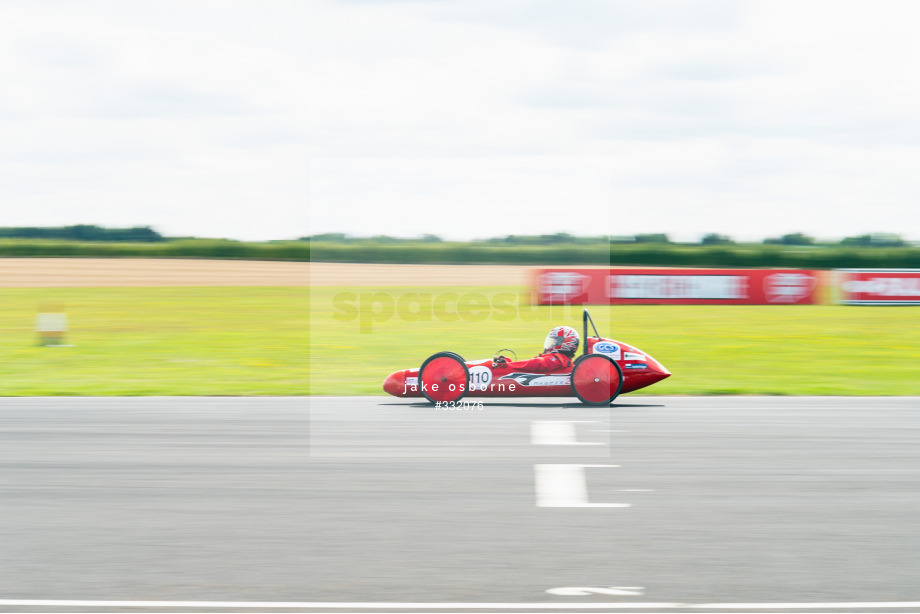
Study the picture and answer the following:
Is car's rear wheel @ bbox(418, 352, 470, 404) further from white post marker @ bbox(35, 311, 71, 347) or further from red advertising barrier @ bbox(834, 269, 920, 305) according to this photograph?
red advertising barrier @ bbox(834, 269, 920, 305)

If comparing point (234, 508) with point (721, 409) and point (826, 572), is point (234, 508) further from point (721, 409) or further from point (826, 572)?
point (721, 409)

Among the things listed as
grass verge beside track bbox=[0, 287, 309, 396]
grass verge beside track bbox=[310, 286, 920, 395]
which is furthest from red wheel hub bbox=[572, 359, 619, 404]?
grass verge beside track bbox=[0, 287, 309, 396]

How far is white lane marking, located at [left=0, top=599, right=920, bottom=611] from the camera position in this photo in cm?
453

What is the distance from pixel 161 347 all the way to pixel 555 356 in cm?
1164

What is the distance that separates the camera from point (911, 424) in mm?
10023

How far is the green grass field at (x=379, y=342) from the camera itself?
14.6 metres

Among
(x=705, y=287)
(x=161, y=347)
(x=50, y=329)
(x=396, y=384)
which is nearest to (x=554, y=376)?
(x=396, y=384)

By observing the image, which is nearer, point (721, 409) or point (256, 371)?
point (721, 409)

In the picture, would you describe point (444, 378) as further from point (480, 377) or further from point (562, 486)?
point (562, 486)

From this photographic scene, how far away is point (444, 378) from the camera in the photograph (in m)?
11.4

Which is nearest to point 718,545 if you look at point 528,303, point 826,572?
point 826,572

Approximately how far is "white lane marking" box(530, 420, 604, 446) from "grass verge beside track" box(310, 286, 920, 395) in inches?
98.5

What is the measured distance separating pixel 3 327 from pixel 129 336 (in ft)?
17.2

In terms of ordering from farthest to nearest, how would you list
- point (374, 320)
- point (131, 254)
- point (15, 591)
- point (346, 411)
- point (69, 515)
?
point (131, 254) → point (374, 320) → point (346, 411) → point (69, 515) → point (15, 591)
